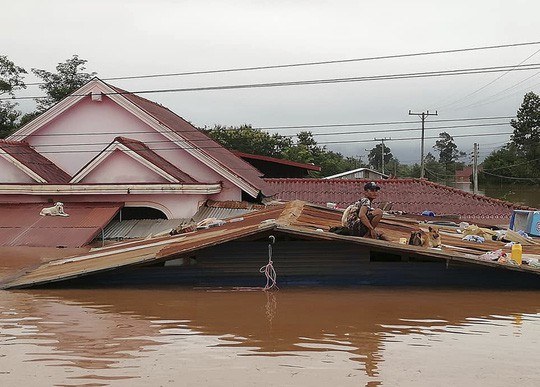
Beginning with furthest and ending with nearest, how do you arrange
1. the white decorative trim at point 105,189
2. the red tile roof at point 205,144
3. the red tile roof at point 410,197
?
the red tile roof at point 410,197 → the red tile roof at point 205,144 → the white decorative trim at point 105,189

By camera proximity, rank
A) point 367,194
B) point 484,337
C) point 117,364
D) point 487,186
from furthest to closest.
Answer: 1. point 487,186
2. point 367,194
3. point 484,337
4. point 117,364

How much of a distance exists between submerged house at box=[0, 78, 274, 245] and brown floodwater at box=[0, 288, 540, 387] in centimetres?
760

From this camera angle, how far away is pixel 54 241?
15438mm

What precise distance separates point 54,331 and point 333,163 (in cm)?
4931

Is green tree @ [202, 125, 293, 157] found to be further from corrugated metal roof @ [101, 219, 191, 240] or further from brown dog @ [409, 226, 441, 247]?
brown dog @ [409, 226, 441, 247]

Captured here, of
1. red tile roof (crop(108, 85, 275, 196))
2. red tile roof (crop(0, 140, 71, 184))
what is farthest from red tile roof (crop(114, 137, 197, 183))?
red tile roof (crop(0, 140, 71, 184))

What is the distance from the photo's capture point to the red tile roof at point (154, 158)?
18.0m

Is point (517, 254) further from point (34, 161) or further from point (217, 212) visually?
point (34, 161)

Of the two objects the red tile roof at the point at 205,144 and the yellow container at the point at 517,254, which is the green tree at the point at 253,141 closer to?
the red tile roof at the point at 205,144

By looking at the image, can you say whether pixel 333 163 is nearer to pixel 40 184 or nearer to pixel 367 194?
pixel 40 184

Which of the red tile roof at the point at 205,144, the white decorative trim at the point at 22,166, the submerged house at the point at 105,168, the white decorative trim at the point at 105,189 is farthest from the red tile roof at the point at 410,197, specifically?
the white decorative trim at the point at 22,166

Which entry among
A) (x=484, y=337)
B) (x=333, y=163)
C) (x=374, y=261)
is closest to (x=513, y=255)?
(x=374, y=261)

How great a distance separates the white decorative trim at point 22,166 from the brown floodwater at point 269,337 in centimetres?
969

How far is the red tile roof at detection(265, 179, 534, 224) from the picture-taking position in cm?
2306
